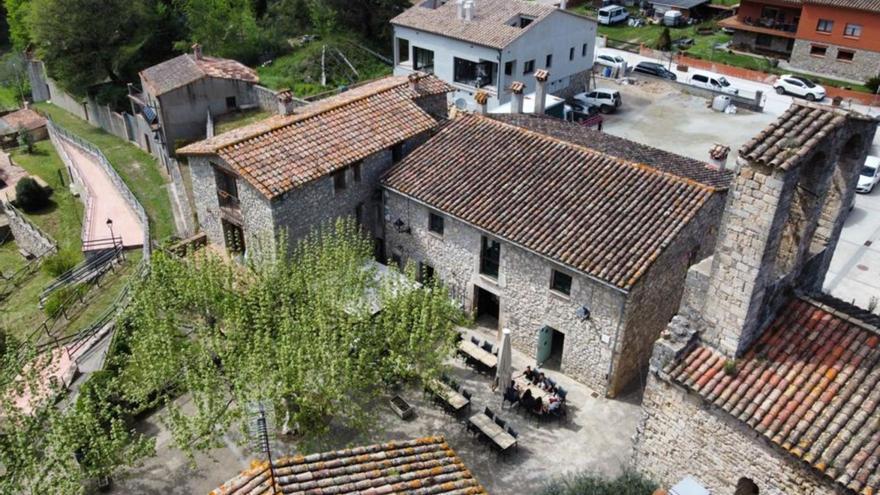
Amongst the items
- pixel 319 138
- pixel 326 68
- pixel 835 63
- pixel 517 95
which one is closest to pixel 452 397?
pixel 319 138

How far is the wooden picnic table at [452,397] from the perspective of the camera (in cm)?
2114

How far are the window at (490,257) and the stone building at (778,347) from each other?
8.36 m

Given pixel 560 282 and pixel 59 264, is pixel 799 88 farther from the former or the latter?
pixel 59 264

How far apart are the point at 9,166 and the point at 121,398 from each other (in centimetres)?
3913

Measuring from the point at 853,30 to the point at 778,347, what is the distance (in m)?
49.5

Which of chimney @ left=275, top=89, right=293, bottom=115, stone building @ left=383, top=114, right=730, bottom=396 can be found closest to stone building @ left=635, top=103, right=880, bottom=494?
stone building @ left=383, top=114, right=730, bottom=396

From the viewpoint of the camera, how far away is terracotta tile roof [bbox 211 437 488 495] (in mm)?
13258

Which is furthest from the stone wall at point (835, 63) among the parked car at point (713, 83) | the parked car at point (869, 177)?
the parked car at point (869, 177)

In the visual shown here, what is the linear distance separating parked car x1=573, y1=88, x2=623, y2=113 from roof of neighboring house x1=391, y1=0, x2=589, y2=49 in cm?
575

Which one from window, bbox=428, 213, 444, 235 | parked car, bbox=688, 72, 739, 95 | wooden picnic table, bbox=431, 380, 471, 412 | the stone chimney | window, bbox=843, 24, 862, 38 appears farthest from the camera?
window, bbox=843, 24, 862, 38

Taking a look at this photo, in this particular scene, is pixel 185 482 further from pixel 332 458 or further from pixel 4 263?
pixel 4 263

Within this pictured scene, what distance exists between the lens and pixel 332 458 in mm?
14195

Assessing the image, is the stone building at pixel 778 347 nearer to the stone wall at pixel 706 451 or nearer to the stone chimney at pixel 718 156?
the stone wall at pixel 706 451

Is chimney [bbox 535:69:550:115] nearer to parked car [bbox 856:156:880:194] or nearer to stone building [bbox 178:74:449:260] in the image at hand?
stone building [bbox 178:74:449:260]
